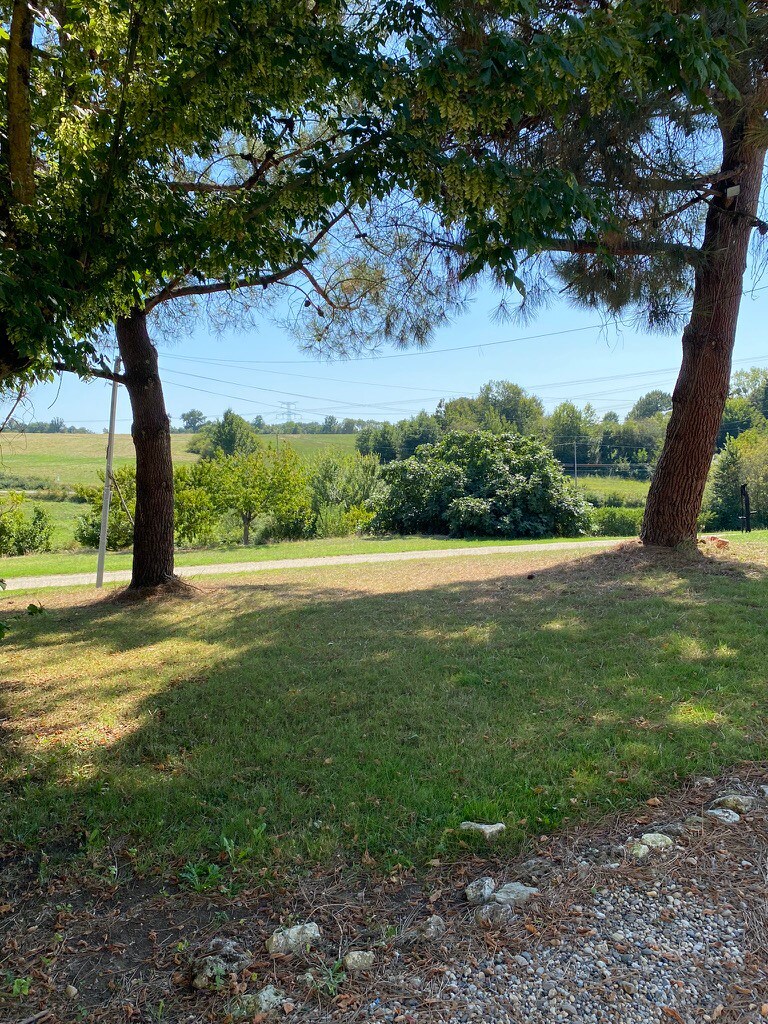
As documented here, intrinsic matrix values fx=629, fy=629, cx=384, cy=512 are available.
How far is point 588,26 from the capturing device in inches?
111

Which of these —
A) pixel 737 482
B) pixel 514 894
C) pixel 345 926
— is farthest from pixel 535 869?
pixel 737 482

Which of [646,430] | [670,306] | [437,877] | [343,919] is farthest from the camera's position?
[646,430]

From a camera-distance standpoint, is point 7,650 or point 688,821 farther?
point 7,650

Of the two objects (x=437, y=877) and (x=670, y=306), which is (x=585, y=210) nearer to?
(x=437, y=877)

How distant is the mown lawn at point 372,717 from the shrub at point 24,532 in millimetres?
11240

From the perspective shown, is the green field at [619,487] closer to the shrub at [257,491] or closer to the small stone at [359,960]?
the shrub at [257,491]

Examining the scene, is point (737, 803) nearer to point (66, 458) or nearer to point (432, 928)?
point (432, 928)

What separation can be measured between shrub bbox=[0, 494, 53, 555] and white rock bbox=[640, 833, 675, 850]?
55.5ft

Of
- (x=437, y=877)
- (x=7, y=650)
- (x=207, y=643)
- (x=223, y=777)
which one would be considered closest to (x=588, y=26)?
(x=437, y=877)

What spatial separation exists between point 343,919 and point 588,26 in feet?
12.2

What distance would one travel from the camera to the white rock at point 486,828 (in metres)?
2.37

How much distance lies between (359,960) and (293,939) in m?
0.23

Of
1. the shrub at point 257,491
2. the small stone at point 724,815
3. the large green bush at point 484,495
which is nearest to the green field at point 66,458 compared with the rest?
the shrub at point 257,491

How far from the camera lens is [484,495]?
1706cm
